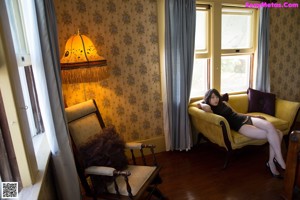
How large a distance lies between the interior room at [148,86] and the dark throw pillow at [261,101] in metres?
0.08

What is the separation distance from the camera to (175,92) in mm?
2816

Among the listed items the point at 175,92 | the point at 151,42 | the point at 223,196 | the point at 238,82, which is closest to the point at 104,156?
the point at 223,196

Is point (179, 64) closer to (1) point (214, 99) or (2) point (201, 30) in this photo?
(1) point (214, 99)

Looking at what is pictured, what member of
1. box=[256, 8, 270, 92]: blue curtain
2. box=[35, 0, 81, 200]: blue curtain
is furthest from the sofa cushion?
box=[35, 0, 81, 200]: blue curtain

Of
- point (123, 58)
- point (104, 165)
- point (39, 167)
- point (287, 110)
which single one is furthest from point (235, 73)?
point (39, 167)

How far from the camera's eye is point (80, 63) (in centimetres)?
188

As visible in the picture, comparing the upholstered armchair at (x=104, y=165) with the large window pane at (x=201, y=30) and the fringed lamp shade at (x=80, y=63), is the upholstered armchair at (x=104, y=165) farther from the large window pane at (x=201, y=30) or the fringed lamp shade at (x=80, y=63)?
the large window pane at (x=201, y=30)

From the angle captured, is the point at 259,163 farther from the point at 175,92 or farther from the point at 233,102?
the point at 175,92

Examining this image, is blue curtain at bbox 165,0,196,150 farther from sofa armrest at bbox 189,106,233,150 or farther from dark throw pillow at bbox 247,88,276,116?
dark throw pillow at bbox 247,88,276,116

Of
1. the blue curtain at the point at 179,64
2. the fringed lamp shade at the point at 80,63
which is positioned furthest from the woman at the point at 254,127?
the fringed lamp shade at the point at 80,63

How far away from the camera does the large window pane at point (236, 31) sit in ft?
10.4

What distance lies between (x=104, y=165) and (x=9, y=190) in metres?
0.76

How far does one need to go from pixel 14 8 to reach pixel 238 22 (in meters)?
3.08

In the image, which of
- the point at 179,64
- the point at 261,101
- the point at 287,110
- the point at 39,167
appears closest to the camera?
the point at 39,167
